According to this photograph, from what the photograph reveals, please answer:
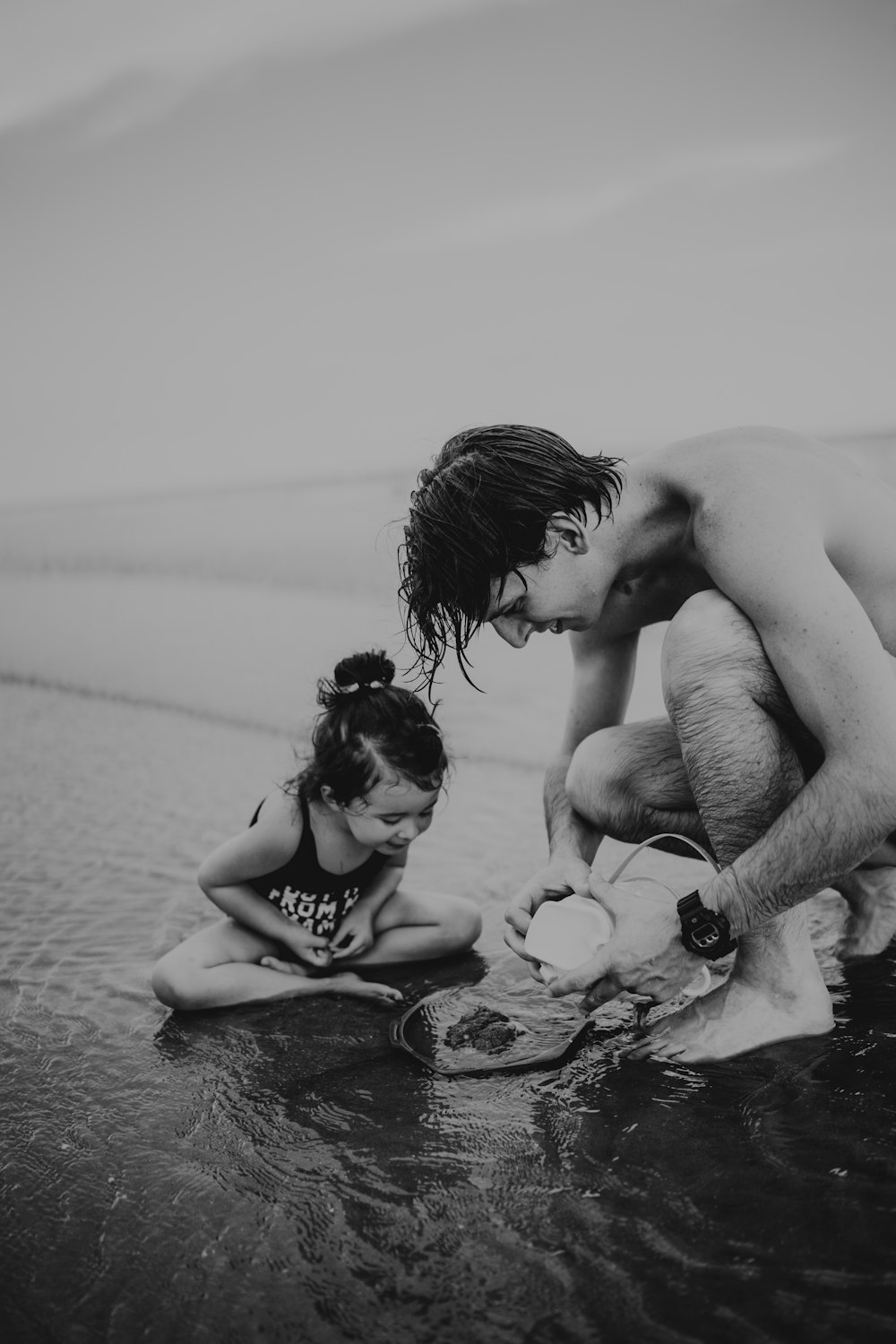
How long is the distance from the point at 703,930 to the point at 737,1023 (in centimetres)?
28

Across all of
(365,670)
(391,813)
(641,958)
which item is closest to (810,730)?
(641,958)

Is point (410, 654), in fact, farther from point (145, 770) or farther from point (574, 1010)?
point (574, 1010)

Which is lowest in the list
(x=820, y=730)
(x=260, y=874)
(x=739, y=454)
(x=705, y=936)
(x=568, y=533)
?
(x=260, y=874)

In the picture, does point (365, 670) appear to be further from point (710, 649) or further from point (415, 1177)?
point (415, 1177)

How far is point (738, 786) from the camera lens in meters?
1.94

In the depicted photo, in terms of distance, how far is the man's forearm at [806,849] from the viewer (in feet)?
5.74

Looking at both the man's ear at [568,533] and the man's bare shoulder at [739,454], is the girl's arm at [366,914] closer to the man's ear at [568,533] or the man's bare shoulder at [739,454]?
the man's ear at [568,533]

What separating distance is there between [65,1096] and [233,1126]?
0.36 metres

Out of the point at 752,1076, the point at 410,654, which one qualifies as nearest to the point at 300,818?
the point at 752,1076

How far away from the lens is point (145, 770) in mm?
4453

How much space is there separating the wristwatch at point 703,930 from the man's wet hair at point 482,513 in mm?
677

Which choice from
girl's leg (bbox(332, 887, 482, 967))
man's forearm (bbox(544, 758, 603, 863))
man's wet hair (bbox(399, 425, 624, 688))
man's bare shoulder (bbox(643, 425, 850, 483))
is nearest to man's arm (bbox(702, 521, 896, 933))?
man's bare shoulder (bbox(643, 425, 850, 483))

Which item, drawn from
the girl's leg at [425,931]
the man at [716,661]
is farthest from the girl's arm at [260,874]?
the man at [716,661]

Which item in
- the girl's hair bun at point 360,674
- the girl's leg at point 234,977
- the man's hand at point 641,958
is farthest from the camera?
the girl's hair bun at point 360,674
